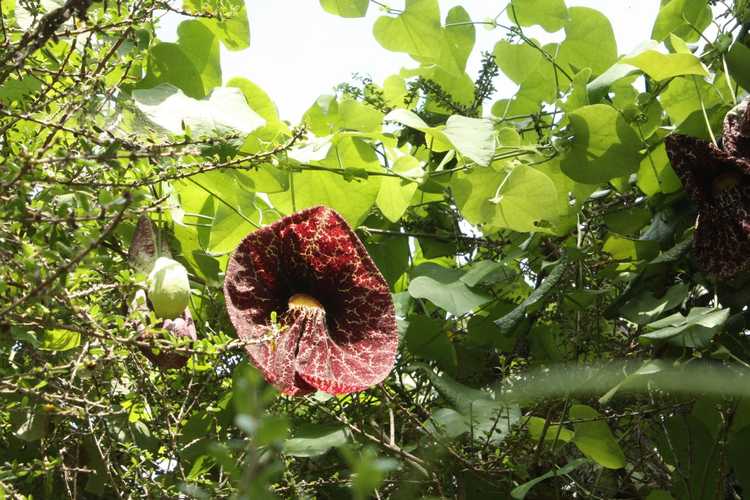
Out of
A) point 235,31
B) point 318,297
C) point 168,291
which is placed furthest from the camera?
point 235,31

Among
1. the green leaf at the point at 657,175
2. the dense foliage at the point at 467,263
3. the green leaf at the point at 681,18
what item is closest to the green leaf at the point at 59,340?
the dense foliage at the point at 467,263

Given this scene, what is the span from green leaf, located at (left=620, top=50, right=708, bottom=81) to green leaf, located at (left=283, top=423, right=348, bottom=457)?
0.52m

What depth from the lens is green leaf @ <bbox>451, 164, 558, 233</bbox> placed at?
970 mm

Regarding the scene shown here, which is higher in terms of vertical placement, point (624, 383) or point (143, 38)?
point (143, 38)

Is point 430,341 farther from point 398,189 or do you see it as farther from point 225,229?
point 225,229

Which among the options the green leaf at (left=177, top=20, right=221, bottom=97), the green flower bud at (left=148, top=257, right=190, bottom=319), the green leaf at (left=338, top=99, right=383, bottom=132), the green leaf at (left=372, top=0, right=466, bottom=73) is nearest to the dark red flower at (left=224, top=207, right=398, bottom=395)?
the green flower bud at (left=148, top=257, right=190, bottom=319)

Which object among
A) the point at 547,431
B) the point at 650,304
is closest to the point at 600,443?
the point at 547,431

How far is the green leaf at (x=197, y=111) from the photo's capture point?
843mm

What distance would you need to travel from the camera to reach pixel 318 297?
2.84ft

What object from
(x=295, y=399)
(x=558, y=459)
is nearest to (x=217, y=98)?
(x=295, y=399)

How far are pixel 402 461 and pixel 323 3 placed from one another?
1.99ft

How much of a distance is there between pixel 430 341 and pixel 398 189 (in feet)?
0.68

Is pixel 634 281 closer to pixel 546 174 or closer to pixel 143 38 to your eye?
pixel 546 174

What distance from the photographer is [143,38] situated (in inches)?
37.9
